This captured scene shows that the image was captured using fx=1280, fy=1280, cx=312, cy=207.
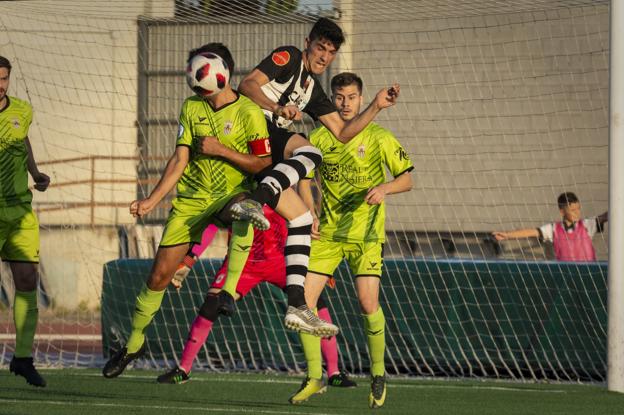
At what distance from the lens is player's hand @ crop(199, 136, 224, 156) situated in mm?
7164

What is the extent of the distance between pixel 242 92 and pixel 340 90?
1400 mm

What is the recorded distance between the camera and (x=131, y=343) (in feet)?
25.6

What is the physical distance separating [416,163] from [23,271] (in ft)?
25.9

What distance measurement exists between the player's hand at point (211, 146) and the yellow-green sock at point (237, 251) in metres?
0.41

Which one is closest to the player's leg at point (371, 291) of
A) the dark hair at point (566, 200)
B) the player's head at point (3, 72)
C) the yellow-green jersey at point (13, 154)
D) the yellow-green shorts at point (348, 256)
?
the yellow-green shorts at point (348, 256)

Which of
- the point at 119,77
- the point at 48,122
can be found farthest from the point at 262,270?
the point at 48,122

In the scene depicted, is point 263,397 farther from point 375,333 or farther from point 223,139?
point 223,139

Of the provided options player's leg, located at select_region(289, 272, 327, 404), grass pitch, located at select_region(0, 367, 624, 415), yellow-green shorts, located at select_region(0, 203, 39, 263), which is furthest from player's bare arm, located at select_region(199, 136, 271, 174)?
yellow-green shorts, located at select_region(0, 203, 39, 263)

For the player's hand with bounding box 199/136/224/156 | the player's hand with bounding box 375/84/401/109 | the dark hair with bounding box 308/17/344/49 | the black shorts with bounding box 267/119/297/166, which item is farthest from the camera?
the dark hair with bounding box 308/17/344/49

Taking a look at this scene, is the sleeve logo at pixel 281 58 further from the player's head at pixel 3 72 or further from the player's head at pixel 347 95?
the player's head at pixel 3 72

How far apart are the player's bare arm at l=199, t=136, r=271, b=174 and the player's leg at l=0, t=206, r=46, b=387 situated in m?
2.25

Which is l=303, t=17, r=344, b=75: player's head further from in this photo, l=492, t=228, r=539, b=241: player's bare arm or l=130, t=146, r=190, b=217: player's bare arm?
l=492, t=228, r=539, b=241: player's bare arm

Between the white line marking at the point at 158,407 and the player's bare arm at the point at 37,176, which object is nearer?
the white line marking at the point at 158,407

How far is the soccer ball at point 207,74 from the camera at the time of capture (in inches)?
282
